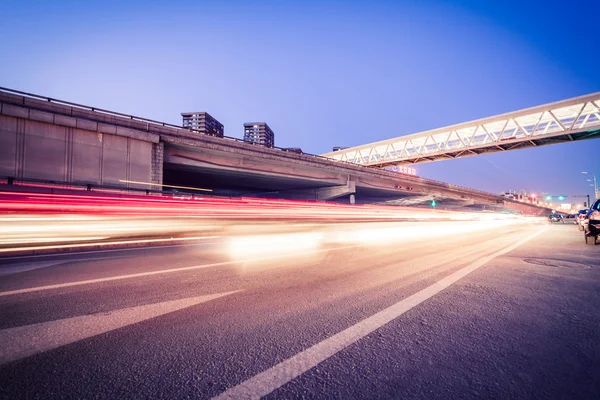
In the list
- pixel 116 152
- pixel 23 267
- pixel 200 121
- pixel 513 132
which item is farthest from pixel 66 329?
pixel 200 121

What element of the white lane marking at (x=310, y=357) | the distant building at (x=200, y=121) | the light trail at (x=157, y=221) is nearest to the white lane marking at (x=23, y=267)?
the light trail at (x=157, y=221)

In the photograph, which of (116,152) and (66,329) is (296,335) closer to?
(66,329)

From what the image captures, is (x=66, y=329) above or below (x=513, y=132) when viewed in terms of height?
below

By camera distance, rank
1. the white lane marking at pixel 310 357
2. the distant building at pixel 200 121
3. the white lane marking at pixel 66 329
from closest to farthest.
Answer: the white lane marking at pixel 310 357
the white lane marking at pixel 66 329
the distant building at pixel 200 121

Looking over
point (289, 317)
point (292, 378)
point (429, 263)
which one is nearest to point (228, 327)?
point (289, 317)

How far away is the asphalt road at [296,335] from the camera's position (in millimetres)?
1847

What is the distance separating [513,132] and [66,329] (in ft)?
200

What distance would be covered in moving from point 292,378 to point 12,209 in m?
9.92

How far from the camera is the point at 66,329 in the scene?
2.71 meters

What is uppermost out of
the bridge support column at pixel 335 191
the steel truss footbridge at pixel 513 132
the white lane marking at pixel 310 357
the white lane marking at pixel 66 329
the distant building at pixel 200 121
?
the distant building at pixel 200 121

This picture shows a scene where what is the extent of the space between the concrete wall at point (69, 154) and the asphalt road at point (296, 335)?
15.4m

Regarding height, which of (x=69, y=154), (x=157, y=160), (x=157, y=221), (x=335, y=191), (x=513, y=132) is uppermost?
(x=513, y=132)

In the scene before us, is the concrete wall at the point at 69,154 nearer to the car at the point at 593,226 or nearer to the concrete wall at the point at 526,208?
the car at the point at 593,226

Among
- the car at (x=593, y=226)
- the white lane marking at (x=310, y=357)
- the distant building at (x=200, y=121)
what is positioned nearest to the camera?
the white lane marking at (x=310, y=357)
